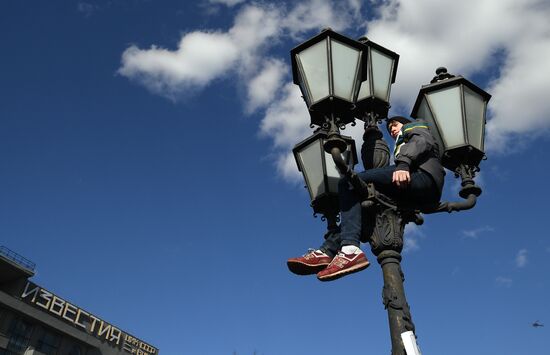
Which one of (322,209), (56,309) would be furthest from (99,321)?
(322,209)

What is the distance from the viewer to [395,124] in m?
4.43

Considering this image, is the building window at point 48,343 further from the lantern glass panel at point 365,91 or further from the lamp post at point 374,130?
the lantern glass panel at point 365,91

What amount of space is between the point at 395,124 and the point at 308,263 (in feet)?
5.40

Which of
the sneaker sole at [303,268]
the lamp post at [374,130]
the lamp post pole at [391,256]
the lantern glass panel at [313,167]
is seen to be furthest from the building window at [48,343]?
the lamp post pole at [391,256]

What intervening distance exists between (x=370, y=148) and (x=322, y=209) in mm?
754

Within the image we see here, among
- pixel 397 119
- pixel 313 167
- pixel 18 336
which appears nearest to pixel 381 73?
pixel 397 119

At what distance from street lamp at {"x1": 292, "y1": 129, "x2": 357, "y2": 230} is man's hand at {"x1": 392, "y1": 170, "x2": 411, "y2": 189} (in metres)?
1.05

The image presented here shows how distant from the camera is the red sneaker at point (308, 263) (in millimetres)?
3654

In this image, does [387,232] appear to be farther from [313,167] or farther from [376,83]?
[376,83]

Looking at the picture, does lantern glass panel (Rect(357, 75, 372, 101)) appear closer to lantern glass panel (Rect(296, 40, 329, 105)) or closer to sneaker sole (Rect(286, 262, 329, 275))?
lantern glass panel (Rect(296, 40, 329, 105))

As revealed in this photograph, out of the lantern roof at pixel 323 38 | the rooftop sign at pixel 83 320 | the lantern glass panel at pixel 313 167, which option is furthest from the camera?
the rooftop sign at pixel 83 320

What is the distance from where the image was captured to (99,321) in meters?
45.8

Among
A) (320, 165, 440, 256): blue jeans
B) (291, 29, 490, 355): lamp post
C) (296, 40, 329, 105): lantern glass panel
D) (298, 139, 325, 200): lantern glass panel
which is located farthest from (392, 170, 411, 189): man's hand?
(298, 139, 325, 200): lantern glass panel

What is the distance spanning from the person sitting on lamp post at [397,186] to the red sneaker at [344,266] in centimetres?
2
